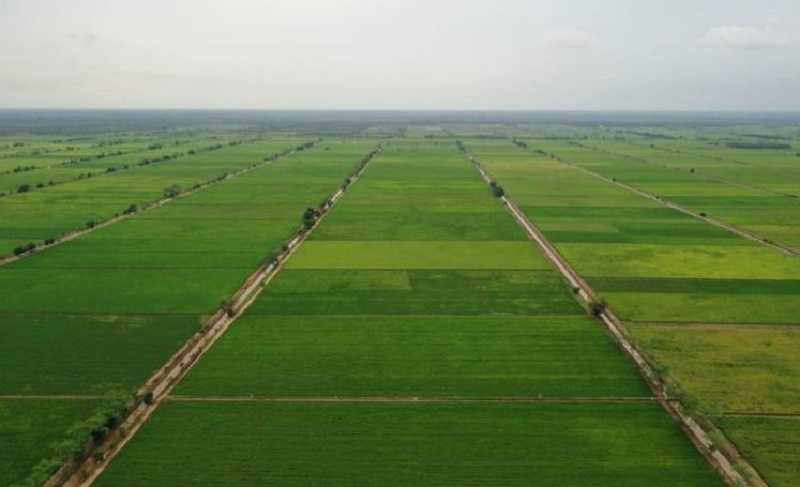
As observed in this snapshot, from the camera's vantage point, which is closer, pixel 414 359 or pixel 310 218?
pixel 414 359

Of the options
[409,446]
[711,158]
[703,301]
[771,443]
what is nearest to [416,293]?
[409,446]

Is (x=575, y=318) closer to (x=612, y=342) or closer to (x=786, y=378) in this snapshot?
Result: (x=612, y=342)

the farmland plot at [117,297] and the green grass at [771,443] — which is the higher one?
the farmland plot at [117,297]

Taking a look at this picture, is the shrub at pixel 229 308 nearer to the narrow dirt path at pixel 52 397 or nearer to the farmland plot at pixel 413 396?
the farmland plot at pixel 413 396

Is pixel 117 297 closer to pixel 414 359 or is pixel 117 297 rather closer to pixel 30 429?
pixel 30 429

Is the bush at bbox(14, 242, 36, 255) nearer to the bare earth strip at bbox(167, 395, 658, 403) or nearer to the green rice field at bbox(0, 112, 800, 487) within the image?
the green rice field at bbox(0, 112, 800, 487)

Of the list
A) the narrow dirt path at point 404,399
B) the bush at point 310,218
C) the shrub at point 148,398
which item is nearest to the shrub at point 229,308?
the narrow dirt path at point 404,399

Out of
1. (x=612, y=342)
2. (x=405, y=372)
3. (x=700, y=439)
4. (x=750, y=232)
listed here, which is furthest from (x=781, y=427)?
(x=750, y=232)

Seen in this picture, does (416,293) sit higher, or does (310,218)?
(310,218)
